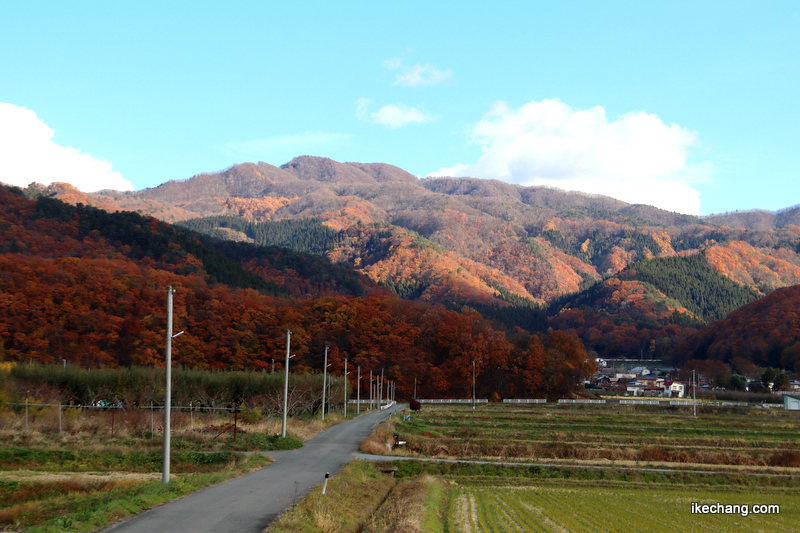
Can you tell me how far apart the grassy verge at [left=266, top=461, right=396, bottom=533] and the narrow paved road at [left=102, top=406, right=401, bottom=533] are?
0.50 m

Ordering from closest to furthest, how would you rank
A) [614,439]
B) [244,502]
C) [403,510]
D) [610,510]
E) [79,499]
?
[79,499]
[244,502]
[403,510]
[610,510]
[614,439]

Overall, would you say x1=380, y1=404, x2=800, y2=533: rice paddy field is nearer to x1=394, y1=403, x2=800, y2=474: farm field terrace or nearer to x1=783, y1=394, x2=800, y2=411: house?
x1=394, y1=403, x2=800, y2=474: farm field terrace

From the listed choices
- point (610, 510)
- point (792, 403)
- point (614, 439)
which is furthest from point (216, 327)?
point (610, 510)

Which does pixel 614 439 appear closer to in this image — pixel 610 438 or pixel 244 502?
pixel 610 438

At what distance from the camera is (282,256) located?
7042 inches

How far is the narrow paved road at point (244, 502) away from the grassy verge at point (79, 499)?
38 centimetres

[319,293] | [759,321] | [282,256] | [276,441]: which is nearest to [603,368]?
[759,321]

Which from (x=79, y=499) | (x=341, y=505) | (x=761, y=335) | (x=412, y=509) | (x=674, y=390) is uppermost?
(x=761, y=335)

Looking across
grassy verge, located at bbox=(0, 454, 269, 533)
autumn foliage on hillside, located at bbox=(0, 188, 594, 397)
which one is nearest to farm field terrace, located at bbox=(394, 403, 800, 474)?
grassy verge, located at bbox=(0, 454, 269, 533)

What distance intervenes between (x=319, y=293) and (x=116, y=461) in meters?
135

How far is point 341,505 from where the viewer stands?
712 inches

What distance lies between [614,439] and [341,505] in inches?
1192

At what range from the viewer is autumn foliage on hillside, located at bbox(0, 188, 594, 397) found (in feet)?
278

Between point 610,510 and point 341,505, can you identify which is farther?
point 610,510
